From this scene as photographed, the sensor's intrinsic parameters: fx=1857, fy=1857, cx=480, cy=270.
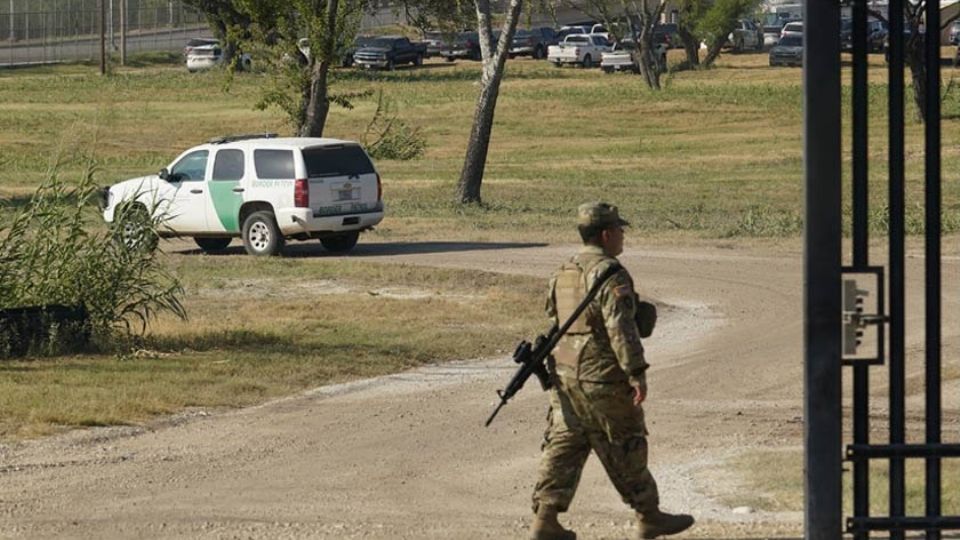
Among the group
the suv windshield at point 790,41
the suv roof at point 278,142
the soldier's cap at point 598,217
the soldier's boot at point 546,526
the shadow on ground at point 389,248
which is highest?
the suv windshield at point 790,41

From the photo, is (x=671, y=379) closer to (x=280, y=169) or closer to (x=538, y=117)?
(x=280, y=169)

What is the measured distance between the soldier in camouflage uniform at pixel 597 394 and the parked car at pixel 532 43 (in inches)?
3189

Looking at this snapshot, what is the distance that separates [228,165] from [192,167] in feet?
2.09

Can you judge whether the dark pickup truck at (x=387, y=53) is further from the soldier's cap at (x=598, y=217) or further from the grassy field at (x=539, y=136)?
the soldier's cap at (x=598, y=217)

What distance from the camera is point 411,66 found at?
84.3 meters

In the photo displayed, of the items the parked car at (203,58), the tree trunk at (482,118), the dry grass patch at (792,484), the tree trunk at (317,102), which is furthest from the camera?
the parked car at (203,58)

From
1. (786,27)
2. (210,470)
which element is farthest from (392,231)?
(786,27)

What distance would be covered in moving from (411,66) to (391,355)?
223ft

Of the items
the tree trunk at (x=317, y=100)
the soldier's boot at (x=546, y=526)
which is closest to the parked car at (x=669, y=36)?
the tree trunk at (x=317, y=100)

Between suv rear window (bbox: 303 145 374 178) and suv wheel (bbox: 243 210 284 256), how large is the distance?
92 cm

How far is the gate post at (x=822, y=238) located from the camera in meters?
7.09

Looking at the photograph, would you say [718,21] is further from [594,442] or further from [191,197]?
[594,442]

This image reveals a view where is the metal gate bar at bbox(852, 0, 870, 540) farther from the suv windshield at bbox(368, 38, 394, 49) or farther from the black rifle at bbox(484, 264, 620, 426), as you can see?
the suv windshield at bbox(368, 38, 394, 49)

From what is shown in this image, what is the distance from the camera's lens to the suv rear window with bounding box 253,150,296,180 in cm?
2609
